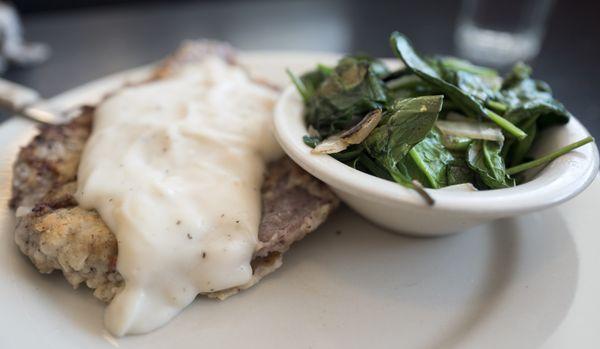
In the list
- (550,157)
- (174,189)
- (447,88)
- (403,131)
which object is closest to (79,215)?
(174,189)

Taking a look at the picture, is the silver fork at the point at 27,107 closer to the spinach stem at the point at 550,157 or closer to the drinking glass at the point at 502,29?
the spinach stem at the point at 550,157

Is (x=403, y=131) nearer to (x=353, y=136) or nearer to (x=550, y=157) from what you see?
(x=353, y=136)

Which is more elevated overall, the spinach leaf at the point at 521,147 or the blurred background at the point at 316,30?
the spinach leaf at the point at 521,147

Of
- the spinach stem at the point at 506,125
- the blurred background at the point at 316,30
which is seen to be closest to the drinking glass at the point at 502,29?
the blurred background at the point at 316,30

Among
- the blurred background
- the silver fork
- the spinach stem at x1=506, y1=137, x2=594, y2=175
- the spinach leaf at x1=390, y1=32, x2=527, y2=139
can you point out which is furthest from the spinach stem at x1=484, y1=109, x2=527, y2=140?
the silver fork

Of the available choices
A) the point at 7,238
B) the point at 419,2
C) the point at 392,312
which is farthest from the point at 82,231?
the point at 419,2

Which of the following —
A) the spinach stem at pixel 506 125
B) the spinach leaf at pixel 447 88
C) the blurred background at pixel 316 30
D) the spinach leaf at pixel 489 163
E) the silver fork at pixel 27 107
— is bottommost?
the blurred background at pixel 316 30

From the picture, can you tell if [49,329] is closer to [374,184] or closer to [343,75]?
[374,184]
